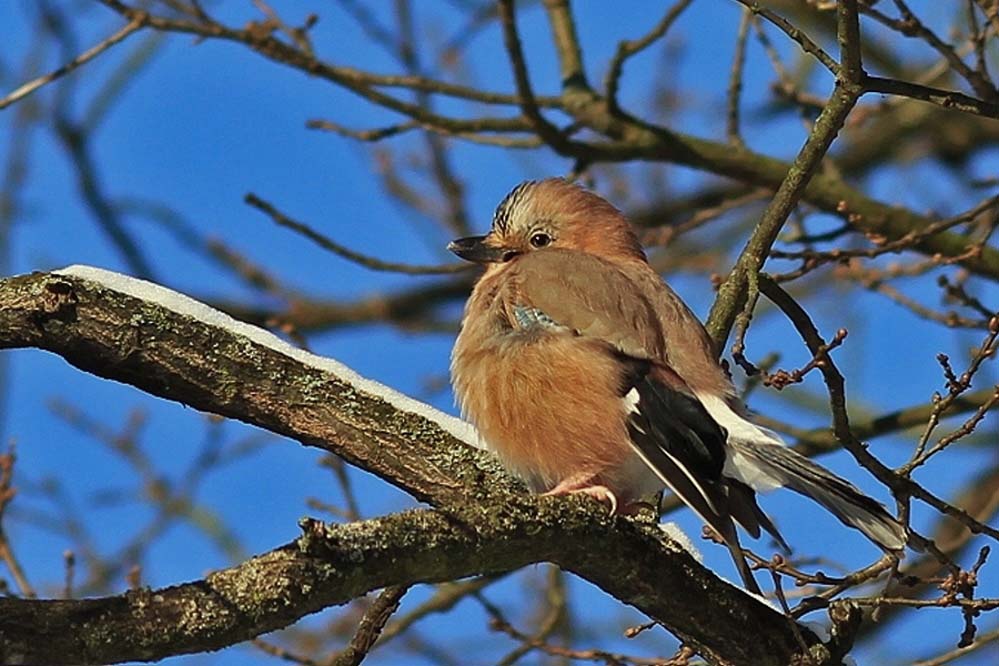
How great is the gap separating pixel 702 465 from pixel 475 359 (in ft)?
2.96

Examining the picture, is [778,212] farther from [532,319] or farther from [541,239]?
[541,239]

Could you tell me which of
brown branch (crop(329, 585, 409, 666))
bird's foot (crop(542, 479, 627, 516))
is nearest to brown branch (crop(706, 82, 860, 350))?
bird's foot (crop(542, 479, 627, 516))

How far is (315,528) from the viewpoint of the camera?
2785mm

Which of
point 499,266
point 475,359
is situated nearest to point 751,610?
point 475,359

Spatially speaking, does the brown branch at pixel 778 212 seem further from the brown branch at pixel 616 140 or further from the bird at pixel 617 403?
the brown branch at pixel 616 140

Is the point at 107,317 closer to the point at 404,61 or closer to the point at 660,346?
the point at 660,346

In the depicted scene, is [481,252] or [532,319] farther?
[481,252]

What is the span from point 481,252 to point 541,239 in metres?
0.22

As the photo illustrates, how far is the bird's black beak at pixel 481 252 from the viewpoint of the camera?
532cm

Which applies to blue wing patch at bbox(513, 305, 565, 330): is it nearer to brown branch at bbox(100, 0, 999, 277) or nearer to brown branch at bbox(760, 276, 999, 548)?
brown branch at bbox(760, 276, 999, 548)

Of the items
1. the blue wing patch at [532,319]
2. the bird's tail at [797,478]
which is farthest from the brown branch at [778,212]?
the blue wing patch at [532,319]

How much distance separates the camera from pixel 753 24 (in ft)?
19.5

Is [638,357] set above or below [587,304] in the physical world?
below

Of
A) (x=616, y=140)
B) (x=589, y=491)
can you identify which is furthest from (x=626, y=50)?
(x=589, y=491)
